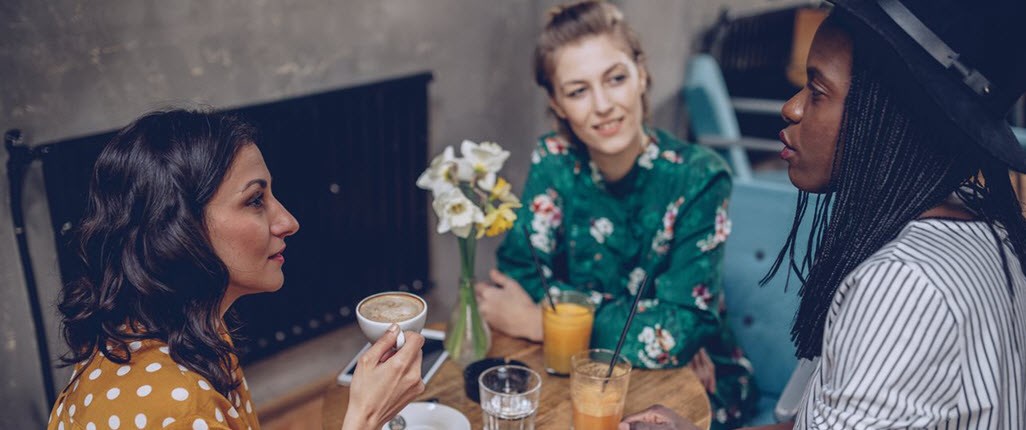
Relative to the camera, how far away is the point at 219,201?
1.22 m

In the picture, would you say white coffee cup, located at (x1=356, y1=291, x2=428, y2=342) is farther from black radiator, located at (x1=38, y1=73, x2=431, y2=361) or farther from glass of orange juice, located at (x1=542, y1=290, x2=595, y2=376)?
black radiator, located at (x1=38, y1=73, x2=431, y2=361)

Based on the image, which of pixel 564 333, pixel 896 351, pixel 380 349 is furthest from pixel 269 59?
pixel 896 351

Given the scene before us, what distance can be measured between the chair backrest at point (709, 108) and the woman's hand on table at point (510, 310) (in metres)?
1.69

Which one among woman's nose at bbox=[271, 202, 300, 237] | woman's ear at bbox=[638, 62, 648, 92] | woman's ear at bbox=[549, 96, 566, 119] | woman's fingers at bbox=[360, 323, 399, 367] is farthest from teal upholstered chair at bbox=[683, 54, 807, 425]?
woman's nose at bbox=[271, 202, 300, 237]

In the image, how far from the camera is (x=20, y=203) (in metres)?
1.86

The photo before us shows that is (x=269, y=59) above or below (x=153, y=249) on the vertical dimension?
→ above

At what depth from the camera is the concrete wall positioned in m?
1.88

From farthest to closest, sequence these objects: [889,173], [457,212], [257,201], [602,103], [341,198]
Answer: [341,198], [602,103], [457,212], [257,201], [889,173]

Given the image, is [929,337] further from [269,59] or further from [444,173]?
[269,59]

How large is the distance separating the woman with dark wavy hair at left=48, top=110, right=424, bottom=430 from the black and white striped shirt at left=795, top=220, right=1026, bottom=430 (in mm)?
622

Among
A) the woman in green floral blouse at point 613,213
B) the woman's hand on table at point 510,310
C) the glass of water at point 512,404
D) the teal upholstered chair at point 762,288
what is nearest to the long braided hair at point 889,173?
the glass of water at point 512,404

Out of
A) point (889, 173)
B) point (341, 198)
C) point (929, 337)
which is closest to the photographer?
point (929, 337)

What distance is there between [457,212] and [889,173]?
30.5 inches

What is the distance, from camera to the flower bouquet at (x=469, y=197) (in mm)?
1555
